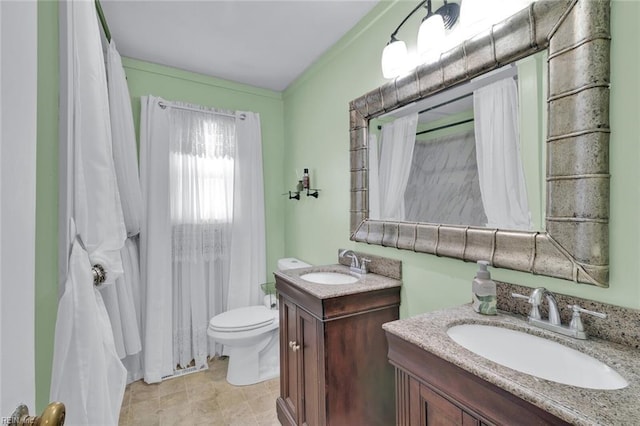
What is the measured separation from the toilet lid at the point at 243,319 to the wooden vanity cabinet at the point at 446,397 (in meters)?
1.41

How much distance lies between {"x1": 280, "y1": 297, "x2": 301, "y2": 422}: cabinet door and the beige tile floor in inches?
9.9

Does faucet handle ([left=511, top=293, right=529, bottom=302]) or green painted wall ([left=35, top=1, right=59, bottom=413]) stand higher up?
green painted wall ([left=35, top=1, right=59, bottom=413])

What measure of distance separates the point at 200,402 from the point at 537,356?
2.04 m

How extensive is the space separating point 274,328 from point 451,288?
1.45 meters

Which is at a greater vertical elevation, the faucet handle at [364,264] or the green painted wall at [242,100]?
the green painted wall at [242,100]

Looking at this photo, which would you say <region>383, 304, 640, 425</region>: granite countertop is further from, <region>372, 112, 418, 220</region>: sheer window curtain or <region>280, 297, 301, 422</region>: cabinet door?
<region>280, 297, 301, 422</region>: cabinet door

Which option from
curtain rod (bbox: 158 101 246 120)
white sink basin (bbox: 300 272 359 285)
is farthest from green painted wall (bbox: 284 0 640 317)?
curtain rod (bbox: 158 101 246 120)

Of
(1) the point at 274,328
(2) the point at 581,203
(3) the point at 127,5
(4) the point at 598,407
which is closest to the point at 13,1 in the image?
(4) the point at 598,407

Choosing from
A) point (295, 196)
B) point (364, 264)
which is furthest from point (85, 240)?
point (295, 196)

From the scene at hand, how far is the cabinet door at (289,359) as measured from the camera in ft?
5.33

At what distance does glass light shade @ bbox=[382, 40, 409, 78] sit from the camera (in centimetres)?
147

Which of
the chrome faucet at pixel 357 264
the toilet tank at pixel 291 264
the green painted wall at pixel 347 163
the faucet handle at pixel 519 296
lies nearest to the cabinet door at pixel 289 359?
the chrome faucet at pixel 357 264

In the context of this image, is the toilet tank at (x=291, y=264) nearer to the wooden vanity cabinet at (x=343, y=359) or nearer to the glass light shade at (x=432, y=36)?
the wooden vanity cabinet at (x=343, y=359)

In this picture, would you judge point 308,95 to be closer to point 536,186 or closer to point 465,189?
point 465,189
